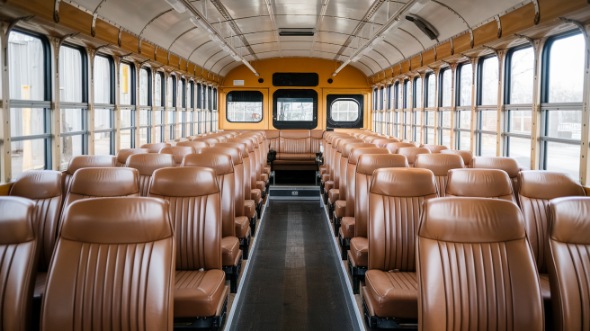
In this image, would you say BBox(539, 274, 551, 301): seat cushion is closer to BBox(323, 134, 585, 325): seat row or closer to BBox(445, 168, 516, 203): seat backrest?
BBox(323, 134, 585, 325): seat row

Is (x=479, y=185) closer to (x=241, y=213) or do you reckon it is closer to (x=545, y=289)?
(x=545, y=289)

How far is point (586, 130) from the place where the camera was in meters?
4.82

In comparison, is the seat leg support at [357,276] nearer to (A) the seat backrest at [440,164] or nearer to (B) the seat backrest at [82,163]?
(A) the seat backrest at [440,164]

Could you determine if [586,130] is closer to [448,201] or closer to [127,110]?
[448,201]

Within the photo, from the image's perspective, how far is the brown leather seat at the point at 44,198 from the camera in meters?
3.97

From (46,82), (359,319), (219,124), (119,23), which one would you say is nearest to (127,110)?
(119,23)

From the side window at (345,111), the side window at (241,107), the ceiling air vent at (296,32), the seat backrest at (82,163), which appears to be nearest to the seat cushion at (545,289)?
the seat backrest at (82,163)

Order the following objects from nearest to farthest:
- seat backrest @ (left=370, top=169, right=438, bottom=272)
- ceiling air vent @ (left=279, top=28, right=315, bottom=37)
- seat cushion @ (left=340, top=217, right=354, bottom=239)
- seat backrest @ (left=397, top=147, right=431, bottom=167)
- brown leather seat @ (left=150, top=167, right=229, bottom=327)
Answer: brown leather seat @ (left=150, top=167, right=229, bottom=327)
seat backrest @ (left=370, top=169, right=438, bottom=272)
seat cushion @ (left=340, top=217, right=354, bottom=239)
seat backrest @ (left=397, top=147, right=431, bottom=167)
ceiling air vent @ (left=279, top=28, right=315, bottom=37)

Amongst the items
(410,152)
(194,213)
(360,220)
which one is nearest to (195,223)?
(194,213)

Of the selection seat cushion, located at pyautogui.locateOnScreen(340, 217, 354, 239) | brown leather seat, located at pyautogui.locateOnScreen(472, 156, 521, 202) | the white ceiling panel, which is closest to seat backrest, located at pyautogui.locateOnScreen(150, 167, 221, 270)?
seat cushion, located at pyautogui.locateOnScreen(340, 217, 354, 239)

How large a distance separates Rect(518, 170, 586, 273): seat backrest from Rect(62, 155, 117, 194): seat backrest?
→ 4.00m

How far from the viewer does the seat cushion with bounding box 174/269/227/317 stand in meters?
3.21

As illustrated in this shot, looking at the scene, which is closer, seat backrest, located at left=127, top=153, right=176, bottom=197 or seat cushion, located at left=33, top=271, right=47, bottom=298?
seat cushion, located at left=33, top=271, right=47, bottom=298

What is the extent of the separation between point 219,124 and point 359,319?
1454 cm
